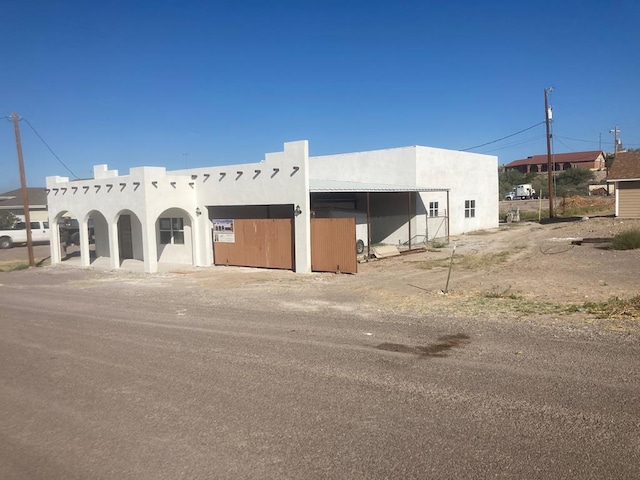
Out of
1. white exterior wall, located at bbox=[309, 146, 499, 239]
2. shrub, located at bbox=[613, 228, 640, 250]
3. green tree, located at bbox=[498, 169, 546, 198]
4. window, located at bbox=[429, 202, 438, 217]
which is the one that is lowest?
shrub, located at bbox=[613, 228, 640, 250]

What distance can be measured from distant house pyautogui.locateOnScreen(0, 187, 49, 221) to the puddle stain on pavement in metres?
47.8

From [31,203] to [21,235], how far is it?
17.0 metres

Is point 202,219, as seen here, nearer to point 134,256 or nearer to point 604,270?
point 134,256

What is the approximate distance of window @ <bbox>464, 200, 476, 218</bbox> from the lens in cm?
3253

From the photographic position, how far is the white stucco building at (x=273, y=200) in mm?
19484

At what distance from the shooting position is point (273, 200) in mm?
19656

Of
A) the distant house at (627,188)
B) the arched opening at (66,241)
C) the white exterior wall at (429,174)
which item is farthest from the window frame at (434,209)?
the arched opening at (66,241)

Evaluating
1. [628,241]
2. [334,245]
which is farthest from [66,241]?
[628,241]

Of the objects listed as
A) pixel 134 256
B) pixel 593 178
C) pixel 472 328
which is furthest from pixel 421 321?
pixel 593 178

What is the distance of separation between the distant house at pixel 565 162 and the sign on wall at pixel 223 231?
304 feet

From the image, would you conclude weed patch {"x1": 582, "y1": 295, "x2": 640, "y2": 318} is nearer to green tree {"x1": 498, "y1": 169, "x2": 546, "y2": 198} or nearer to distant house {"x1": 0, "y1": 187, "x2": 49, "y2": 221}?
distant house {"x1": 0, "y1": 187, "x2": 49, "y2": 221}

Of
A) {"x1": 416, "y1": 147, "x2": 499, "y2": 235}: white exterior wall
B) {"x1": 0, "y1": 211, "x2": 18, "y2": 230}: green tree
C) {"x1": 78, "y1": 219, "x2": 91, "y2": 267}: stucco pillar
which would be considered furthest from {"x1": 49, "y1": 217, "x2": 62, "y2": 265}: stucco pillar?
{"x1": 0, "y1": 211, "x2": 18, "y2": 230}: green tree

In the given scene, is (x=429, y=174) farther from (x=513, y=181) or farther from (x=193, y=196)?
(x=513, y=181)

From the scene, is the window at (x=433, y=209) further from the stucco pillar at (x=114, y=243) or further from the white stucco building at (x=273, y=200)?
the stucco pillar at (x=114, y=243)
